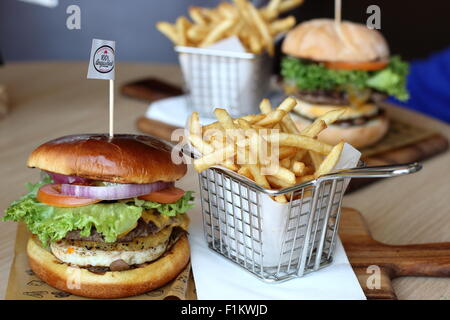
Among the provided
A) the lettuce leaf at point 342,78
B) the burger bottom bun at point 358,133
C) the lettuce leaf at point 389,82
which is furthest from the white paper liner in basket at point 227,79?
the lettuce leaf at point 389,82

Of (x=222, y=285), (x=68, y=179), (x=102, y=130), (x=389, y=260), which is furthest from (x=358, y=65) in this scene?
(x=68, y=179)

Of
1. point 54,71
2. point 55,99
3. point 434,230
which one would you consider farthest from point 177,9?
point 434,230

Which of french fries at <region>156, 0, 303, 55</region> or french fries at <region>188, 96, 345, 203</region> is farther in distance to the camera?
french fries at <region>156, 0, 303, 55</region>

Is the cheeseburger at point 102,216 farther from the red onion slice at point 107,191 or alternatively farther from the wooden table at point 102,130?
the wooden table at point 102,130

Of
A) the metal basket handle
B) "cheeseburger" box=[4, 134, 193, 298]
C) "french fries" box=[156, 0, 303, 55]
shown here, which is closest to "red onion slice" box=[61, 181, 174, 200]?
"cheeseburger" box=[4, 134, 193, 298]

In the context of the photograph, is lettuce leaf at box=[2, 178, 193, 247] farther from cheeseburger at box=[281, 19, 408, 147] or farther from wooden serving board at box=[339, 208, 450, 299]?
cheeseburger at box=[281, 19, 408, 147]
